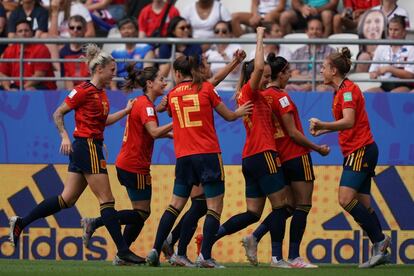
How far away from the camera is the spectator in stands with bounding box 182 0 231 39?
1809 cm

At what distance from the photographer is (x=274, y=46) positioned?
56.0 ft

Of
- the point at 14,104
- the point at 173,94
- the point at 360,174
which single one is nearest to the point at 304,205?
the point at 360,174

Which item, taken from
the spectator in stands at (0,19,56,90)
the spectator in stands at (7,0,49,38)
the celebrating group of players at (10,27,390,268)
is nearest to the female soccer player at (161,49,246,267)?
the celebrating group of players at (10,27,390,268)

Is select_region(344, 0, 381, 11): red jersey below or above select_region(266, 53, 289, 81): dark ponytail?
above

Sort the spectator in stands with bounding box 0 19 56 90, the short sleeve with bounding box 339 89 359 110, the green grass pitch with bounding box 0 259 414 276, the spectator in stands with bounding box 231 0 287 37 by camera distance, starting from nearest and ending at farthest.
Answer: the green grass pitch with bounding box 0 259 414 276
the short sleeve with bounding box 339 89 359 110
the spectator in stands with bounding box 0 19 56 90
the spectator in stands with bounding box 231 0 287 37

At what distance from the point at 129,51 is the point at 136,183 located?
458 centimetres

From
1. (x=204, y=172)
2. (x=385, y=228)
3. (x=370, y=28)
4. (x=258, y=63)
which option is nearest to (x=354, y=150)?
(x=258, y=63)

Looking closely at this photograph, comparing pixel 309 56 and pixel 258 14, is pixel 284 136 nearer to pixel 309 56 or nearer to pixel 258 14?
pixel 309 56

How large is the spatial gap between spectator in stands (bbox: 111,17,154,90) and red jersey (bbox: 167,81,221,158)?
4.65 m

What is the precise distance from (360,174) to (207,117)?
69.2 inches

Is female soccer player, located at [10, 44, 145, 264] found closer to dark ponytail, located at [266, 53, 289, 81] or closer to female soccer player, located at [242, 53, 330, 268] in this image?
female soccer player, located at [242, 53, 330, 268]

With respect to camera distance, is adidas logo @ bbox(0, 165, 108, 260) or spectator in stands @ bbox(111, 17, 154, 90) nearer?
adidas logo @ bbox(0, 165, 108, 260)

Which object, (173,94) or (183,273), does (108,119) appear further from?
(183,273)

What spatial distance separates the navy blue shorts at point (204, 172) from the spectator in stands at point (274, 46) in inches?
183
